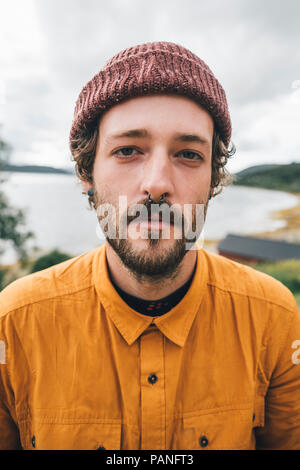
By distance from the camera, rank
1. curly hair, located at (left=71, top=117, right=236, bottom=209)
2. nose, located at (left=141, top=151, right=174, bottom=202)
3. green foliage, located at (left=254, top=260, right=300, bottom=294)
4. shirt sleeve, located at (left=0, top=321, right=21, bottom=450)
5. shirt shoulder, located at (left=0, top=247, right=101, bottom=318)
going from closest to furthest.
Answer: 1. nose, located at (left=141, top=151, right=174, bottom=202)
2. shirt sleeve, located at (left=0, top=321, right=21, bottom=450)
3. shirt shoulder, located at (left=0, top=247, right=101, bottom=318)
4. curly hair, located at (left=71, top=117, right=236, bottom=209)
5. green foliage, located at (left=254, top=260, right=300, bottom=294)

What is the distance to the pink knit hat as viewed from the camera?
1469 mm

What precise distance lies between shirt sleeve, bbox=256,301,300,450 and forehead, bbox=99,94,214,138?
140 centimetres

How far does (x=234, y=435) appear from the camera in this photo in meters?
1.55

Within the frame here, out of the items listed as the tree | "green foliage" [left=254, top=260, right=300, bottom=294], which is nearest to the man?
"green foliage" [left=254, top=260, right=300, bottom=294]

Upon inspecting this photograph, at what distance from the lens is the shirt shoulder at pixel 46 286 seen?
162 cm

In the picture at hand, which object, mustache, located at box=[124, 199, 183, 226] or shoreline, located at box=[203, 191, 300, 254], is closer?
mustache, located at box=[124, 199, 183, 226]

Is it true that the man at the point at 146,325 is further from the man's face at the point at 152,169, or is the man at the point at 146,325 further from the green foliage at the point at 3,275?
the green foliage at the point at 3,275

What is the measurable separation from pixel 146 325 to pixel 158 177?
86 centimetres

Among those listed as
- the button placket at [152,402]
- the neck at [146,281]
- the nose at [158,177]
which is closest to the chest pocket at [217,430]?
the button placket at [152,402]

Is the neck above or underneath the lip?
underneath

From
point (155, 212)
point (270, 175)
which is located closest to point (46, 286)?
point (155, 212)

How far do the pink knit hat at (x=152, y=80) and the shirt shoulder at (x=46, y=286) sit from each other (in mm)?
1008

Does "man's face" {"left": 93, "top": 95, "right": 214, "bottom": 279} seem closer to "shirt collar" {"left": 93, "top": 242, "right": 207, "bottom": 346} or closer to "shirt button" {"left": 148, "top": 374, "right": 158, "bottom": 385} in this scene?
"shirt collar" {"left": 93, "top": 242, "right": 207, "bottom": 346}

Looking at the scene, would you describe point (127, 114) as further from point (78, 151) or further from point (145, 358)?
point (145, 358)
